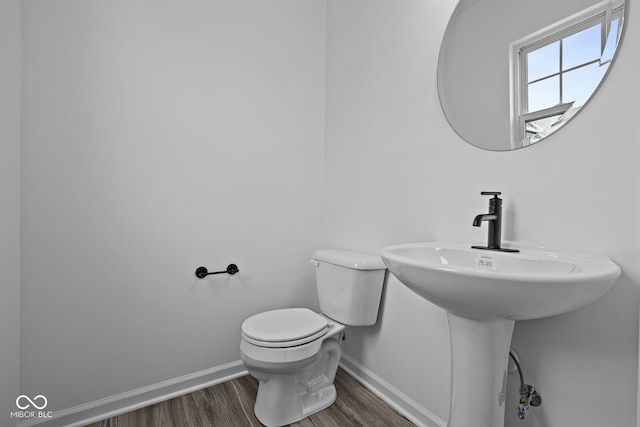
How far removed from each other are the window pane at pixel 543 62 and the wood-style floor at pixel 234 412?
150cm

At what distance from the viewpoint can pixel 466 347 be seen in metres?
0.92

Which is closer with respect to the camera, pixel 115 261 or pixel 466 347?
pixel 466 347

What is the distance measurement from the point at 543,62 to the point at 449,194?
1.76ft

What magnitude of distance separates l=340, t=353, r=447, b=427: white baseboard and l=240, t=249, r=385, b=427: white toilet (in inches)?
8.7

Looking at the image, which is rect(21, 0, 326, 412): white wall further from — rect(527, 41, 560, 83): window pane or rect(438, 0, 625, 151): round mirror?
rect(527, 41, 560, 83): window pane

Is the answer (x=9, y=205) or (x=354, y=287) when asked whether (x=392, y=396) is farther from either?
(x=9, y=205)

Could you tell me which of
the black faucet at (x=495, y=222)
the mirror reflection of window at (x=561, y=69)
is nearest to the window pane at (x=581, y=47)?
the mirror reflection of window at (x=561, y=69)

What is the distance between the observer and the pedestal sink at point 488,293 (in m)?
0.66

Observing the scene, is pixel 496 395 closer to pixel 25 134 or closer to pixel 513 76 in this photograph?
pixel 513 76

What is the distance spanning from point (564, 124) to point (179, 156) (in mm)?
1621

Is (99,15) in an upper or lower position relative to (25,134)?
upper

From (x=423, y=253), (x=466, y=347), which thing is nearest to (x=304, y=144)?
(x=423, y=253)

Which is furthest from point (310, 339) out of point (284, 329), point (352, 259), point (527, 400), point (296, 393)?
point (527, 400)

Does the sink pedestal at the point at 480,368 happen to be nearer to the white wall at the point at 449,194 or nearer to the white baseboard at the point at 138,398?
the white wall at the point at 449,194
